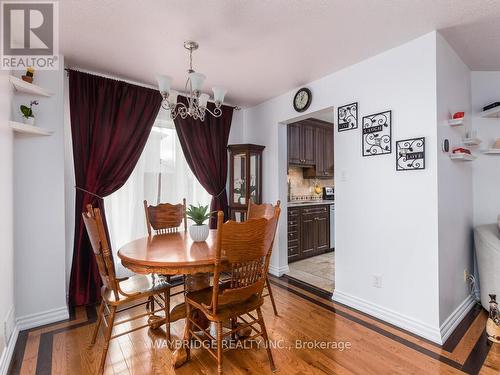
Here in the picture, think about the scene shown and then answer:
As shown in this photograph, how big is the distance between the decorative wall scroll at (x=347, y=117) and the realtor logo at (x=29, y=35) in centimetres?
263

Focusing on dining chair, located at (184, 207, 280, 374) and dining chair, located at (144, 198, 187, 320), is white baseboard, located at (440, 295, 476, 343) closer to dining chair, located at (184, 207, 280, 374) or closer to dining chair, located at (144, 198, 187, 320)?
dining chair, located at (184, 207, 280, 374)

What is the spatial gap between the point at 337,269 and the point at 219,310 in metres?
1.70

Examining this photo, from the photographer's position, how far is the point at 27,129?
2.19m

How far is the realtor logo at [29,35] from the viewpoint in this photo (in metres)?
1.82

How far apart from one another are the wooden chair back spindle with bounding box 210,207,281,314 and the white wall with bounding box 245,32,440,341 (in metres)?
1.33

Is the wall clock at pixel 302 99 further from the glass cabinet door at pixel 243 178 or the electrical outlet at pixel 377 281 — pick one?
the electrical outlet at pixel 377 281

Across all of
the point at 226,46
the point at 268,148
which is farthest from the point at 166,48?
the point at 268,148

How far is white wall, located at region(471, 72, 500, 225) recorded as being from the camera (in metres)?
2.89

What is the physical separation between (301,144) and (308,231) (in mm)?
1544

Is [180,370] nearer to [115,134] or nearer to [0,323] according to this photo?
[0,323]

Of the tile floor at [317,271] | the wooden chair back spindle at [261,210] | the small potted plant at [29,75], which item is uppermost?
the small potted plant at [29,75]

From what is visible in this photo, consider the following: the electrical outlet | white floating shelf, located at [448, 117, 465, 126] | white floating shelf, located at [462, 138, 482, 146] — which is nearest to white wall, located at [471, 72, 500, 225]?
white floating shelf, located at [462, 138, 482, 146]

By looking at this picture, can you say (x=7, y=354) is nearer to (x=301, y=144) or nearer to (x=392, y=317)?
(x=392, y=317)

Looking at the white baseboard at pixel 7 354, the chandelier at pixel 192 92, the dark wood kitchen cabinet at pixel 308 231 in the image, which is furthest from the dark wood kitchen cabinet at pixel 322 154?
the white baseboard at pixel 7 354
